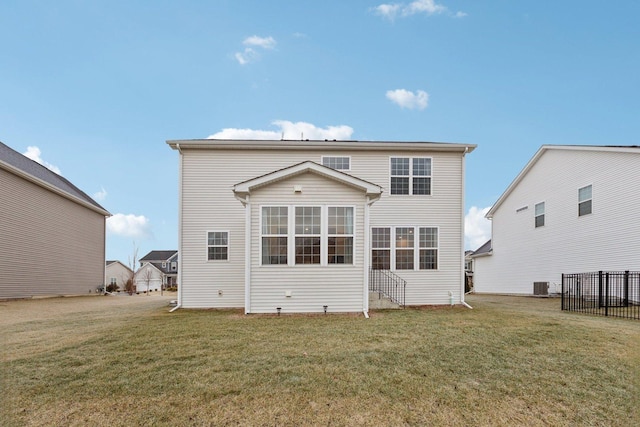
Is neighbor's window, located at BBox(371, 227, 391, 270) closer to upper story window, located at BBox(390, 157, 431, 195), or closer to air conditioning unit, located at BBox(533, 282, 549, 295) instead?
upper story window, located at BBox(390, 157, 431, 195)

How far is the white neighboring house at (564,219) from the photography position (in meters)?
13.6

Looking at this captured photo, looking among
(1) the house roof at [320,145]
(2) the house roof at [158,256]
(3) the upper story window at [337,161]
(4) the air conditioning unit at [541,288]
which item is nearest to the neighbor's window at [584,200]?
(4) the air conditioning unit at [541,288]

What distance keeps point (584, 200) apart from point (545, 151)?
371cm

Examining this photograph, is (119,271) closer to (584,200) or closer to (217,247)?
(217,247)

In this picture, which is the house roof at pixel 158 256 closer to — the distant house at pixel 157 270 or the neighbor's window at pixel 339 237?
the distant house at pixel 157 270

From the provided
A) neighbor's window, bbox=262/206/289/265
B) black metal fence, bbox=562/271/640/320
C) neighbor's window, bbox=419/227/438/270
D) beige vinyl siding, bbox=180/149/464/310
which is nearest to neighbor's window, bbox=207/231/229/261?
beige vinyl siding, bbox=180/149/464/310

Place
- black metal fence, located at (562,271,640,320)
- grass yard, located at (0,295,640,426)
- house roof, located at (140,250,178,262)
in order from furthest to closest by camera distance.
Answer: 1. house roof, located at (140,250,178,262)
2. black metal fence, located at (562,271,640,320)
3. grass yard, located at (0,295,640,426)

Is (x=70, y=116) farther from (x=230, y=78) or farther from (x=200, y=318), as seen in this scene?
(x=200, y=318)

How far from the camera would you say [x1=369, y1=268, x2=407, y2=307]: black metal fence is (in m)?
12.4

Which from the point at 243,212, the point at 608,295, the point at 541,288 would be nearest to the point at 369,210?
the point at 243,212

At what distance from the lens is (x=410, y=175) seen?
1291 cm

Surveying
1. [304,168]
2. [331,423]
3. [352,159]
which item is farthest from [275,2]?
[331,423]

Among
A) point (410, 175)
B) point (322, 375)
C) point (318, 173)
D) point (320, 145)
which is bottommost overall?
point (322, 375)

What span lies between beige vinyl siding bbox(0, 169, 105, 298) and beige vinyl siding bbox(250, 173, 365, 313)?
13.2m
